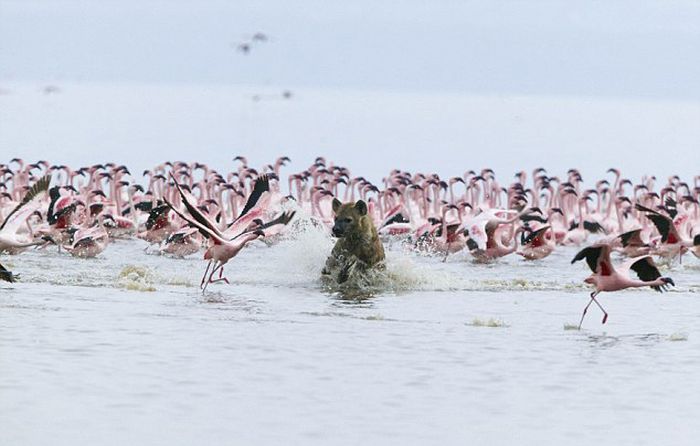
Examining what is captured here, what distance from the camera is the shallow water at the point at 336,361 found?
1130 centimetres

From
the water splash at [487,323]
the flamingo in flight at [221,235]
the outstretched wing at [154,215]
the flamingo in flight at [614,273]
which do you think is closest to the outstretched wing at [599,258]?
the flamingo in flight at [614,273]

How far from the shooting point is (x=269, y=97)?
15525 centimetres

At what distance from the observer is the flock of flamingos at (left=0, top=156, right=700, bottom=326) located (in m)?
17.9

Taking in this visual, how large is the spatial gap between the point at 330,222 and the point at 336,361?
579 inches

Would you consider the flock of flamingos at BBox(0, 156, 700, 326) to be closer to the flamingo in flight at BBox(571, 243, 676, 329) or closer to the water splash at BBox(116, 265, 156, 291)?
the flamingo in flight at BBox(571, 243, 676, 329)

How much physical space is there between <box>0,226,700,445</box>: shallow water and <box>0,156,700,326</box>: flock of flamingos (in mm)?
635

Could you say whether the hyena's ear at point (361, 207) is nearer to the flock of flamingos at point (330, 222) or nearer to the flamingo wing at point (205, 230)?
the flock of flamingos at point (330, 222)

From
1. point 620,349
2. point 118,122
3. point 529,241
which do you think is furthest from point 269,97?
point 620,349

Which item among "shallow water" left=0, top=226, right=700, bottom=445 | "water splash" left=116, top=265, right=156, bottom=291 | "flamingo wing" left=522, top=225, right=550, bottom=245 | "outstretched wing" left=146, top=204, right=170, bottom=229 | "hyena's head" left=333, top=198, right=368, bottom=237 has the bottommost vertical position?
"shallow water" left=0, top=226, right=700, bottom=445

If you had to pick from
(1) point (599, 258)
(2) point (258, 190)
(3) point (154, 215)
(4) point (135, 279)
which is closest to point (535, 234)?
(3) point (154, 215)

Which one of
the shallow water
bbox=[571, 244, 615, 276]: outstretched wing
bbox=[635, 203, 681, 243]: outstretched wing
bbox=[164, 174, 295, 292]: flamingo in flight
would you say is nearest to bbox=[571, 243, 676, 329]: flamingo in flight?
bbox=[571, 244, 615, 276]: outstretched wing

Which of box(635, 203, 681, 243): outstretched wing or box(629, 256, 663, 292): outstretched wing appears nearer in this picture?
box(629, 256, 663, 292): outstretched wing

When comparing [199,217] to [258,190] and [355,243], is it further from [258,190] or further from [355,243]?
[355,243]

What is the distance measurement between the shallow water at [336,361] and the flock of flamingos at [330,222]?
0.63m
